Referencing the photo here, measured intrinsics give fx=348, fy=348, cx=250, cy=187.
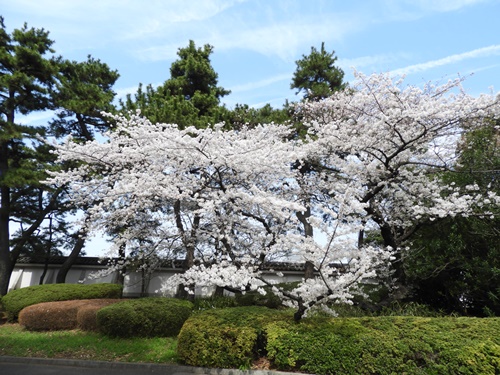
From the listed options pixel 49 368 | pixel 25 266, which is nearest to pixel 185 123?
pixel 49 368

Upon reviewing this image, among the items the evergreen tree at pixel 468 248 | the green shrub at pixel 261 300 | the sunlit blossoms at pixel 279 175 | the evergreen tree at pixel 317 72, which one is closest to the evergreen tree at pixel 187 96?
the sunlit blossoms at pixel 279 175

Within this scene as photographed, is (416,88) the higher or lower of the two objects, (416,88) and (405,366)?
the higher

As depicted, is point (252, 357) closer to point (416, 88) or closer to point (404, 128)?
point (404, 128)

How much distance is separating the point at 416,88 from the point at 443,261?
448 centimetres

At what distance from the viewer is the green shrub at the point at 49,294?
11.0m

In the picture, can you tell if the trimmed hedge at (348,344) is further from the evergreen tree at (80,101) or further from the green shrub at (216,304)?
the evergreen tree at (80,101)

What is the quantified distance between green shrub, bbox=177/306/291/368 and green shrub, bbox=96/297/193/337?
1449 millimetres

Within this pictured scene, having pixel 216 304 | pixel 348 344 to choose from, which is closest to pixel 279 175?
pixel 216 304

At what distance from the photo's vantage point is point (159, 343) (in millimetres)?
7473

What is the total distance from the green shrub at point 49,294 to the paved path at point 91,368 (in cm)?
434

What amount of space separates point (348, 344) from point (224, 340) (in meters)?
2.16

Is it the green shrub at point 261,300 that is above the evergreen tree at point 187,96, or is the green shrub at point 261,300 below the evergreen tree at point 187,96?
below

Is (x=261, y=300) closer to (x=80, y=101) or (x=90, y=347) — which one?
(x=90, y=347)

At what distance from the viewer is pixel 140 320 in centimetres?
779
